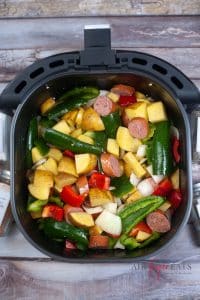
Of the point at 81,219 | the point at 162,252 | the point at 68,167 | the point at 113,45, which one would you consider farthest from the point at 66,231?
the point at 113,45

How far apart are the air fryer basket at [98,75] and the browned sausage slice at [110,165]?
15 centimetres

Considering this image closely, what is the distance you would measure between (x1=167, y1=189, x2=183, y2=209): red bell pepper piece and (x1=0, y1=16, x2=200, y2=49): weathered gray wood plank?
1.21 feet

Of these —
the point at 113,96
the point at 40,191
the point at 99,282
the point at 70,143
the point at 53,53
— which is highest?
the point at 53,53

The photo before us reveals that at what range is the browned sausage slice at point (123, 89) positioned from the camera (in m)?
1.15

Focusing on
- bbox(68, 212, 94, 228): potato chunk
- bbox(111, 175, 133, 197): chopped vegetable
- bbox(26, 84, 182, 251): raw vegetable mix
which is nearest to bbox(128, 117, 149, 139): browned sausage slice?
bbox(26, 84, 182, 251): raw vegetable mix

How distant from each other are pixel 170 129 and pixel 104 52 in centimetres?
25

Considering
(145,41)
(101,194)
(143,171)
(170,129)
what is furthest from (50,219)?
(145,41)

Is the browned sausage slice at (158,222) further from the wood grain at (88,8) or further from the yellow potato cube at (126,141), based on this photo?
the wood grain at (88,8)

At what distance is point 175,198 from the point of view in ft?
3.65

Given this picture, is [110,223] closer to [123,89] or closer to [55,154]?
[55,154]

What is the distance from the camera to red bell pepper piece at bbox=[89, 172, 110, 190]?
3.69ft

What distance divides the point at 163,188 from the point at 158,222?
0.08 metres

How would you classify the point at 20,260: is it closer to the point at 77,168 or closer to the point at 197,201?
the point at 77,168

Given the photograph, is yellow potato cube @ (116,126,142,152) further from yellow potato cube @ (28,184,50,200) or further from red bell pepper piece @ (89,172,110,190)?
yellow potato cube @ (28,184,50,200)
